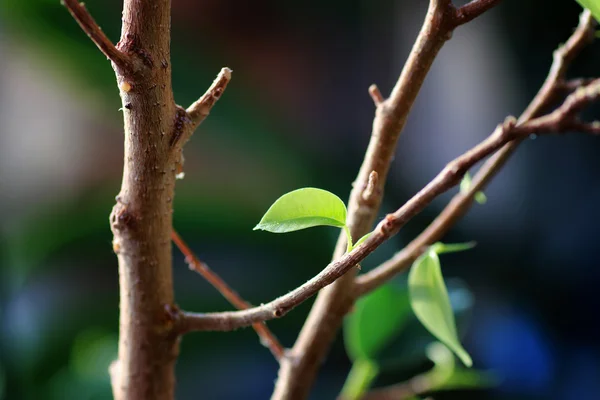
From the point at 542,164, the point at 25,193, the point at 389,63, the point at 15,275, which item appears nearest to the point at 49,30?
the point at 25,193

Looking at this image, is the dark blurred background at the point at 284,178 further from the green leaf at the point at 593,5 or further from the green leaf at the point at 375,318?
the green leaf at the point at 593,5

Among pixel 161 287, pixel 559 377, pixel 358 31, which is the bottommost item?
pixel 559 377

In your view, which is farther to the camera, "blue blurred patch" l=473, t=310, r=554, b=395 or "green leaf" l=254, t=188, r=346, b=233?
"blue blurred patch" l=473, t=310, r=554, b=395

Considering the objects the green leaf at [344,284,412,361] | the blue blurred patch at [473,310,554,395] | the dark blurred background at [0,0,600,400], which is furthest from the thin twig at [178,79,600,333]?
the blue blurred patch at [473,310,554,395]

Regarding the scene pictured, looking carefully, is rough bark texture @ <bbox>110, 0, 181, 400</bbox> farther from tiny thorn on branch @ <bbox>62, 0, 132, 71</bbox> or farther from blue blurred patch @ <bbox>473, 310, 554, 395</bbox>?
blue blurred patch @ <bbox>473, 310, 554, 395</bbox>

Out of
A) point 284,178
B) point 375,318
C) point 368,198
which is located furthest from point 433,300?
point 284,178

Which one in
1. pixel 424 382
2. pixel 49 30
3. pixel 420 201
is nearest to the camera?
pixel 420 201

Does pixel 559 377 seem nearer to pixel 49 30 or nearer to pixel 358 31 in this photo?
pixel 358 31
